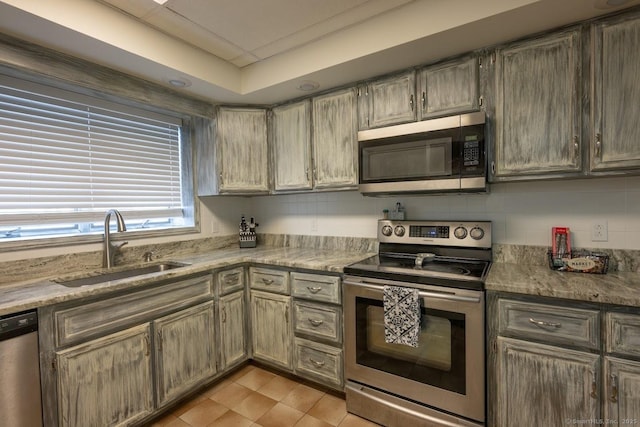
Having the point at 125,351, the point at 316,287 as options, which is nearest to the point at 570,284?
the point at 316,287

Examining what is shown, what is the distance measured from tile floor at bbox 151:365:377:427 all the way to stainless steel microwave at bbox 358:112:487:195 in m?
1.47

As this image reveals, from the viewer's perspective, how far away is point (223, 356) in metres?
2.22

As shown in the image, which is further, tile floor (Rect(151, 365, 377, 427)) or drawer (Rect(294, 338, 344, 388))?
drawer (Rect(294, 338, 344, 388))

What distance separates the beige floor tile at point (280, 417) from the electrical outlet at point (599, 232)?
6.77 feet

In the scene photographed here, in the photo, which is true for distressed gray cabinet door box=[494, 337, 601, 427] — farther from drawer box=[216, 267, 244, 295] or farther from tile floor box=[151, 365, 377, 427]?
drawer box=[216, 267, 244, 295]

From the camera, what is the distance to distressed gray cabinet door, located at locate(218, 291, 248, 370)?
7.31 feet

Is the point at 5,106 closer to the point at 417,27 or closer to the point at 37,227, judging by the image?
the point at 37,227

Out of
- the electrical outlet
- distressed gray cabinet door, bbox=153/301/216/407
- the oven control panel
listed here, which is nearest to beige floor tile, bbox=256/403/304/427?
distressed gray cabinet door, bbox=153/301/216/407

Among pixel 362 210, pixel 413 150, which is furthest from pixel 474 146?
pixel 362 210

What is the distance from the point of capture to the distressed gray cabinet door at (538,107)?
1.58 metres

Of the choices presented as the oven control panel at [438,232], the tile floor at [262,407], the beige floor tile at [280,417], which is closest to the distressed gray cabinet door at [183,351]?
the tile floor at [262,407]

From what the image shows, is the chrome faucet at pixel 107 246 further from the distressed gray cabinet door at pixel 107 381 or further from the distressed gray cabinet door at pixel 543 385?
the distressed gray cabinet door at pixel 543 385

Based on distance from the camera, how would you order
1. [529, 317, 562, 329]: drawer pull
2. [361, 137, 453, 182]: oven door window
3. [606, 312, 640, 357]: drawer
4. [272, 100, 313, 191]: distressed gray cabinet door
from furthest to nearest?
[272, 100, 313, 191]: distressed gray cabinet door < [361, 137, 453, 182]: oven door window < [529, 317, 562, 329]: drawer pull < [606, 312, 640, 357]: drawer

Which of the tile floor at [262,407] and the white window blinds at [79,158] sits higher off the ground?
the white window blinds at [79,158]
